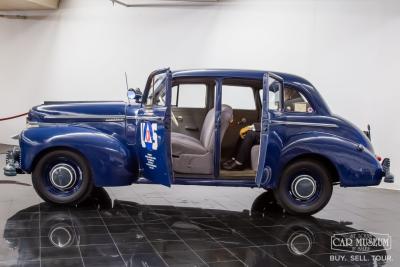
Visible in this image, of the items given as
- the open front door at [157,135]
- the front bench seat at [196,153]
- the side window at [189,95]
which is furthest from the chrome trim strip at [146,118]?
the side window at [189,95]

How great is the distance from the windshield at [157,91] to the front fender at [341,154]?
1.55 metres

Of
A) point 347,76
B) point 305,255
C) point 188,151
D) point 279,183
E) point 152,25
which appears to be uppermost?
point 152,25

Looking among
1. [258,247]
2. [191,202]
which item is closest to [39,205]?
[191,202]

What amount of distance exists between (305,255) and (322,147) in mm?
1602

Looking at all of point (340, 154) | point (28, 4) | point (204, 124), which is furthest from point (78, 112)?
point (28, 4)

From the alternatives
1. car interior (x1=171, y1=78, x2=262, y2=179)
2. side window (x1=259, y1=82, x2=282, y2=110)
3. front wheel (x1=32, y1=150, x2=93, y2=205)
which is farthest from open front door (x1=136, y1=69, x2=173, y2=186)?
side window (x1=259, y1=82, x2=282, y2=110)

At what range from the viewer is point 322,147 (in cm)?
533

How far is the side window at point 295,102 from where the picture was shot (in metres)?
5.50

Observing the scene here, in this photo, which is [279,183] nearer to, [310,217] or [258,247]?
[310,217]

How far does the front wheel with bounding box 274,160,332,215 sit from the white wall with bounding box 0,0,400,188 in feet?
8.46

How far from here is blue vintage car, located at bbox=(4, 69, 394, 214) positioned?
5.27 m

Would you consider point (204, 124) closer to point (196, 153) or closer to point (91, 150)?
point (196, 153)

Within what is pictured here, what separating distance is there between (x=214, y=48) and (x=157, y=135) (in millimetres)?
4384
